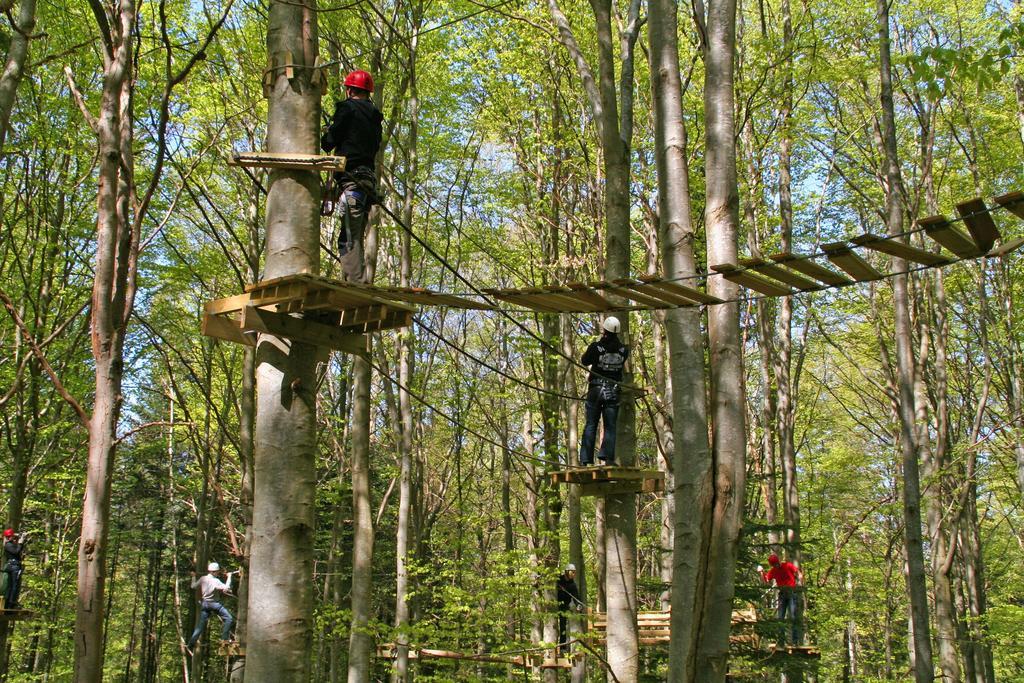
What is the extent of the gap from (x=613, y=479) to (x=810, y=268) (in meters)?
3.19

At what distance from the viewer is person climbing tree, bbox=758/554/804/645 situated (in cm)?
973

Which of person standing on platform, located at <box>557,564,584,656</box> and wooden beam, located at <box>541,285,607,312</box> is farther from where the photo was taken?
person standing on platform, located at <box>557,564,584,656</box>

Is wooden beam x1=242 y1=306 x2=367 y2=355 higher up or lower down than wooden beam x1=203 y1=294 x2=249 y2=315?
lower down

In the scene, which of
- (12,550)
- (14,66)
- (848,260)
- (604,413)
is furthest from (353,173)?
(12,550)

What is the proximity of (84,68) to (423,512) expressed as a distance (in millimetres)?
10915

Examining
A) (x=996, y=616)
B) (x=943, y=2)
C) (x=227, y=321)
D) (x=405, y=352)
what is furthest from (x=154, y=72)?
(x=996, y=616)

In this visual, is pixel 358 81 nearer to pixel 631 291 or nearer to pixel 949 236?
pixel 631 291

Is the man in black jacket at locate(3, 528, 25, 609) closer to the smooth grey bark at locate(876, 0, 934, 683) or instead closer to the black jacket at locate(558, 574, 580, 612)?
the black jacket at locate(558, 574, 580, 612)

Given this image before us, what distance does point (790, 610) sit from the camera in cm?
1016

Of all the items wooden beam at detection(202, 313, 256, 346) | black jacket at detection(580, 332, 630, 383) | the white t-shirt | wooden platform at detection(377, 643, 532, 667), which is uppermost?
black jacket at detection(580, 332, 630, 383)

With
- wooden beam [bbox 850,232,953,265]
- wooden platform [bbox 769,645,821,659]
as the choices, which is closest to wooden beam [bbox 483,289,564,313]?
wooden beam [bbox 850,232,953,265]

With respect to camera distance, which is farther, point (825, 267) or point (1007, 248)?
point (825, 267)

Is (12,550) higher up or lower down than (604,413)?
lower down

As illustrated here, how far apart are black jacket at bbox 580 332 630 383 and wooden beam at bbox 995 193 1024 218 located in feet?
14.6
